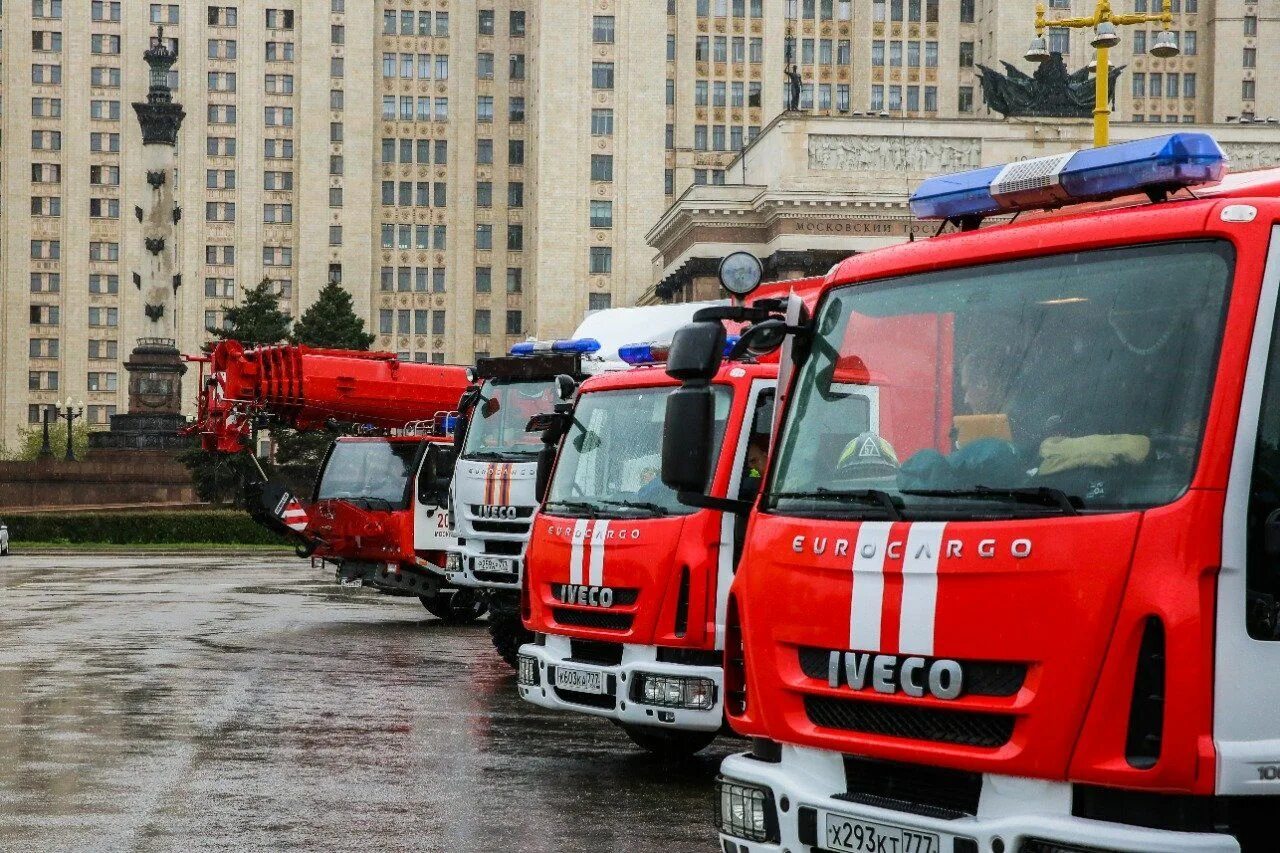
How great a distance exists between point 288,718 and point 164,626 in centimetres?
940

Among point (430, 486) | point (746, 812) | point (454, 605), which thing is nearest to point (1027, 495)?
point (746, 812)

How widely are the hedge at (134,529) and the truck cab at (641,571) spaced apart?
4656 centimetres

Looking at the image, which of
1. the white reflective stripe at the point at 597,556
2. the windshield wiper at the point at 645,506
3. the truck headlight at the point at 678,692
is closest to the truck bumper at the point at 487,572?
the windshield wiper at the point at 645,506

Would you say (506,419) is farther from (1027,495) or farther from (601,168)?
(601,168)

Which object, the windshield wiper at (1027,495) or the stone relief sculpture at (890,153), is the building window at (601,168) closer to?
the stone relief sculpture at (890,153)

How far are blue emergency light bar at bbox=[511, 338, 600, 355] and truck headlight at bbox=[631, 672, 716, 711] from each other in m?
6.33

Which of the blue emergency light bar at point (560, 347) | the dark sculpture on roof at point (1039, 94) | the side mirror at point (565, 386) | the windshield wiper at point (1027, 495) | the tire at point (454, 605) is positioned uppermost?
the dark sculpture on roof at point (1039, 94)

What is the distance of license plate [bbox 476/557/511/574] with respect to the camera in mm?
16984

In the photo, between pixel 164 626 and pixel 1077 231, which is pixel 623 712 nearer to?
pixel 1077 231

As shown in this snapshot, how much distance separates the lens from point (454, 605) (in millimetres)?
23609

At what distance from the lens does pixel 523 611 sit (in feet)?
37.4

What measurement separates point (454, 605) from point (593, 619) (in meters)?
13.4

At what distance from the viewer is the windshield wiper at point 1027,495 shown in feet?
17.1

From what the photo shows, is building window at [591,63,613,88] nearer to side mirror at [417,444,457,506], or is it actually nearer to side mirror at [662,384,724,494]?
side mirror at [417,444,457,506]
